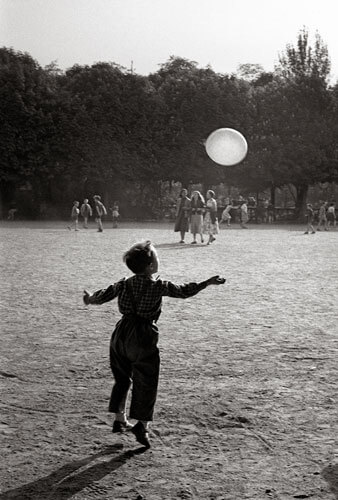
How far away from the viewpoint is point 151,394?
440 centimetres

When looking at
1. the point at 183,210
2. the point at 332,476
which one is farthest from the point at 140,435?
the point at 183,210

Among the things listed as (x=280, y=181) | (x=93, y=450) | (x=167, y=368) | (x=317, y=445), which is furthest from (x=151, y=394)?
(x=280, y=181)

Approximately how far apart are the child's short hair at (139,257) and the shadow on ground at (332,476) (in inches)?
62.2

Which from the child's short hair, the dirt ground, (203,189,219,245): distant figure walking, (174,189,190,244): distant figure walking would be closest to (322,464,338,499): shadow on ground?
the dirt ground

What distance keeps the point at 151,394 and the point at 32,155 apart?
42645 millimetres

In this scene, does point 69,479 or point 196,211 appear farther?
point 196,211

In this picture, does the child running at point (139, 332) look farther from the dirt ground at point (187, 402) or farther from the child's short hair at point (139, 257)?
the dirt ground at point (187, 402)

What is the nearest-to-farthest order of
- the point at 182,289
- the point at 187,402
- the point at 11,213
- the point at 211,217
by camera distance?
1. the point at 182,289
2. the point at 187,402
3. the point at 211,217
4. the point at 11,213

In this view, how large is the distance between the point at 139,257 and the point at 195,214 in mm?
19335

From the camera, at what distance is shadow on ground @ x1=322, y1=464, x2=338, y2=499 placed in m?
3.69

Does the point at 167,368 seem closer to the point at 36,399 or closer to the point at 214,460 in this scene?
the point at 36,399

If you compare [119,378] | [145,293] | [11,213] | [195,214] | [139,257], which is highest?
[195,214]

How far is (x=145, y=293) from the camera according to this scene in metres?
4.50

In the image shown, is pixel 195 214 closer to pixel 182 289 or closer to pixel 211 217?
pixel 211 217
